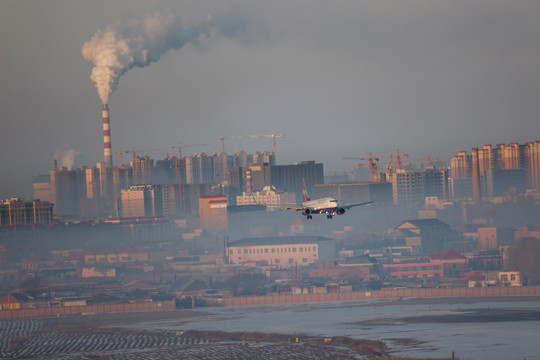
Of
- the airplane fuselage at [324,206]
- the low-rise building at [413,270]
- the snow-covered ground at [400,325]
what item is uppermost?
the airplane fuselage at [324,206]

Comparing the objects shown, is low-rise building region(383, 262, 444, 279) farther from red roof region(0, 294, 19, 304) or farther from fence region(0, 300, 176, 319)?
red roof region(0, 294, 19, 304)

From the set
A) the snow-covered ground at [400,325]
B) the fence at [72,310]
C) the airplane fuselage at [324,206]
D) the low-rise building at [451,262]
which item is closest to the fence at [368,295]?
the snow-covered ground at [400,325]

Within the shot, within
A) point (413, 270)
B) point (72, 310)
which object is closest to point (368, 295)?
point (413, 270)

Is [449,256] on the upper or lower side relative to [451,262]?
upper

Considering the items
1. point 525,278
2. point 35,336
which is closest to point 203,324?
point 35,336

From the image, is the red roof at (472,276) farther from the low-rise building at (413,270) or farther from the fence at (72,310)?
the fence at (72,310)

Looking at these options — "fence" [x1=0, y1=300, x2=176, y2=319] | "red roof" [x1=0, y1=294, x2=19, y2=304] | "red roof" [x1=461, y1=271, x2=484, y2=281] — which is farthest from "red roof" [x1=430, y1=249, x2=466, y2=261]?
"red roof" [x1=0, y1=294, x2=19, y2=304]

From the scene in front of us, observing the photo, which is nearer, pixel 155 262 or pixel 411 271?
pixel 411 271

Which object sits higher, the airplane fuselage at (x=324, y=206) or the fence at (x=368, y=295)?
A: the airplane fuselage at (x=324, y=206)

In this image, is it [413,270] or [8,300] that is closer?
[8,300]

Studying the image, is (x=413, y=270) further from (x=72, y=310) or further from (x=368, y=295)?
(x=72, y=310)

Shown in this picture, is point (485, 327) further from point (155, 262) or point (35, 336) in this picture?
point (155, 262)
